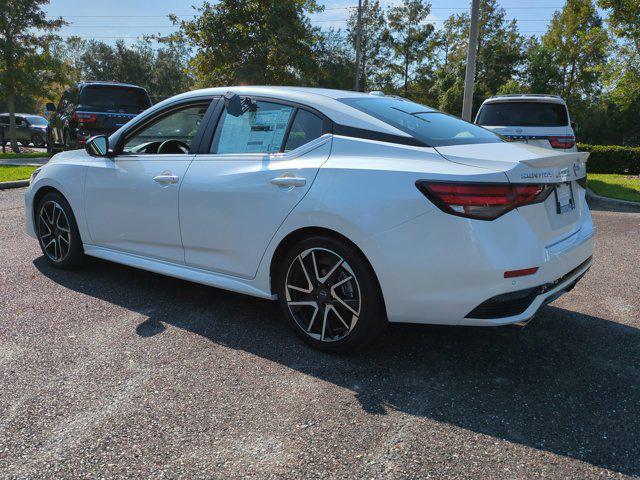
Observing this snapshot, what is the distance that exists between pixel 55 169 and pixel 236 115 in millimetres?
2067

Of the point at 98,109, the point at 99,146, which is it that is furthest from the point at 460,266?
the point at 98,109

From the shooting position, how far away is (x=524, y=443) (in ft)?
8.00

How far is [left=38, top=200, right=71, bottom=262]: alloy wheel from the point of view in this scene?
4.83 metres

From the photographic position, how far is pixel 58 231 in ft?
16.1

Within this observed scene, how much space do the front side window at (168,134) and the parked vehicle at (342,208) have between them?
0.01 m

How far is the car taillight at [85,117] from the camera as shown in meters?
11.8

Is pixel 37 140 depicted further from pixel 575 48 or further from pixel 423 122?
pixel 575 48

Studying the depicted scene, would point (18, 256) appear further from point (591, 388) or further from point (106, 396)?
point (591, 388)

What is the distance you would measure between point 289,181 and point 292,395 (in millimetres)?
1233

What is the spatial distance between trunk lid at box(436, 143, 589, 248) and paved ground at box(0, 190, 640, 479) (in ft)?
2.73

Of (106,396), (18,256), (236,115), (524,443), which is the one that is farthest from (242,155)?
(18,256)

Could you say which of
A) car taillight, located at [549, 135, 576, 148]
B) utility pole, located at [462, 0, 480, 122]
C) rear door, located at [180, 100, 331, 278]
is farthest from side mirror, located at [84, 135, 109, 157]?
utility pole, located at [462, 0, 480, 122]

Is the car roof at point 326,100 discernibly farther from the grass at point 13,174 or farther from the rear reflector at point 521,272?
the grass at point 13,174

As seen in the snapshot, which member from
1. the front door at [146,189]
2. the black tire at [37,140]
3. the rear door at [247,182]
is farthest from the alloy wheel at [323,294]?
the black tire at [37,140]
